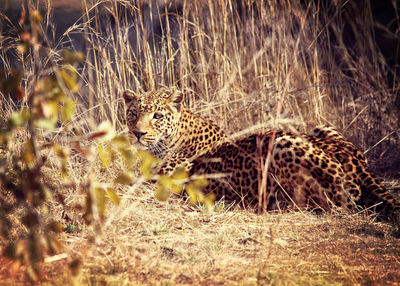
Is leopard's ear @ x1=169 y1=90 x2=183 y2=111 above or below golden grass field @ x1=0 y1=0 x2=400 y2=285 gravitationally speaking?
above

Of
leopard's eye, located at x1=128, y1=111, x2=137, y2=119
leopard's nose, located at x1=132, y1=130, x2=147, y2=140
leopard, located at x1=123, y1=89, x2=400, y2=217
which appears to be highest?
leopard's eye, located at x1=128, y1=111, x2=137, y2=119

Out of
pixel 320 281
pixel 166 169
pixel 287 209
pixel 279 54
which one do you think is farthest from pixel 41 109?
pixel 279 54

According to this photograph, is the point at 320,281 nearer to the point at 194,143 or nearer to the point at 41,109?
the point at 41,109

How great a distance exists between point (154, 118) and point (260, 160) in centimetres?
120

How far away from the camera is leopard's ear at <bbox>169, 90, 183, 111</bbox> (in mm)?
5746

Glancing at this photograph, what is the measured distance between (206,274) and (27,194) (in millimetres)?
1384

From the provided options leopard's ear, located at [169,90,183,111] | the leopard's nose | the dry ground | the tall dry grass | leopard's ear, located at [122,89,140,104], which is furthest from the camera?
the tall dry grass

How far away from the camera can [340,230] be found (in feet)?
14.4

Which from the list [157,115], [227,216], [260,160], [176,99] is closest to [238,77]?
[176,99]

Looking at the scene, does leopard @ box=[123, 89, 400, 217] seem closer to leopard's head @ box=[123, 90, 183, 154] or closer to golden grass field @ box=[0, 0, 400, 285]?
leopard's head @ box=[123, 90, 183, 154]

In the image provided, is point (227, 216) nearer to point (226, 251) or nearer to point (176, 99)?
point (226, 251)

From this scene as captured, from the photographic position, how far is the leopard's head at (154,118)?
223 inches

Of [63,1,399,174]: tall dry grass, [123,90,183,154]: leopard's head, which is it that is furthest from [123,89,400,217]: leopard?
[63,1,399,174]: tall dry grass

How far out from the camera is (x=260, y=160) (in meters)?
5.12
